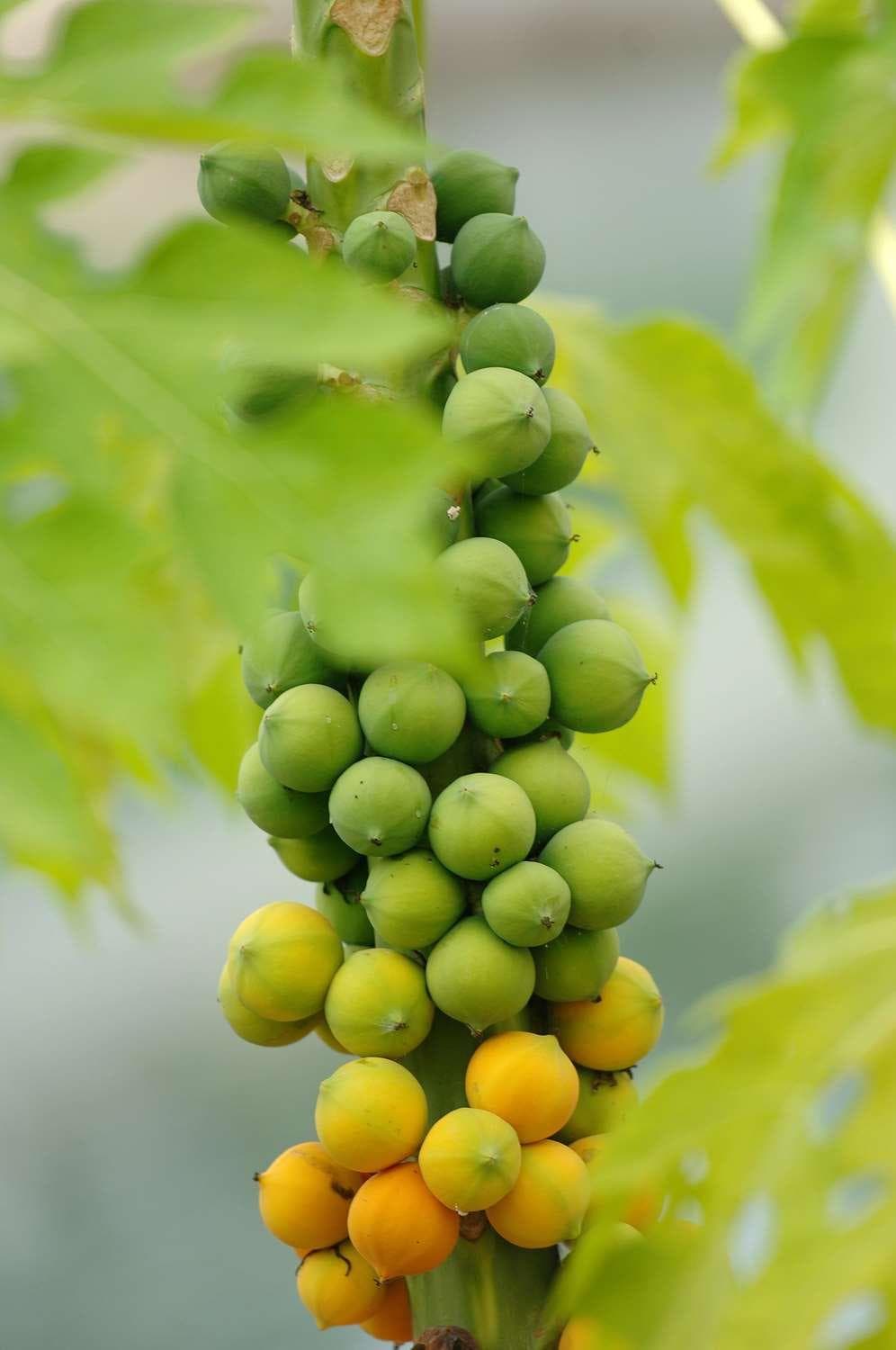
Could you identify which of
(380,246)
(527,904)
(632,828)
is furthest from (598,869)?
(632,828)

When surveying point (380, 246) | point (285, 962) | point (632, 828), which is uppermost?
point (632, 828)

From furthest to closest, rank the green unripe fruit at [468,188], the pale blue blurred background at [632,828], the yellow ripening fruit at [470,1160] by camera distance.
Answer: the pale blue blurred background at [632,828]
the green unripe fruit at [468,188]
the yellow ripening fruit at [470,1160]

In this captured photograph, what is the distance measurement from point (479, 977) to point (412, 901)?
4 centimetres

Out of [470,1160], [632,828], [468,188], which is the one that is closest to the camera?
[470,1160]

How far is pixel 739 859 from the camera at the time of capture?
1.62 m

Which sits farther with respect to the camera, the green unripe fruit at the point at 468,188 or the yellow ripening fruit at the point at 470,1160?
the green unripe fruit at the point at 468,188

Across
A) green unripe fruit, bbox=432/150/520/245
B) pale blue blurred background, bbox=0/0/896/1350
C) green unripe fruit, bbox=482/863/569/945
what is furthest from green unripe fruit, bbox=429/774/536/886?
pale blue blurred background, bbox=0/0/896/1350

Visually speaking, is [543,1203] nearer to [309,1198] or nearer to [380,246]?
[309,1198]

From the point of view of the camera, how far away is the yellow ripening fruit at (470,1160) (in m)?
0.52

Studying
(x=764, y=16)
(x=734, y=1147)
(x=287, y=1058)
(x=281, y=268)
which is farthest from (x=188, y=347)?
(x=287, y=1058)

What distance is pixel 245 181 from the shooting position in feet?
1.96

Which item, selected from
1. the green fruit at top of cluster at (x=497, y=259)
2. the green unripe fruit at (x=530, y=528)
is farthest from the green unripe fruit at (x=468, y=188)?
the green unripe fruit at (x=530, y=528)

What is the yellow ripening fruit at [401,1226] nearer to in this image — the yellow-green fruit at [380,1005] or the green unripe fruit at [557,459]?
the yellow-green fruit at [380,1005]

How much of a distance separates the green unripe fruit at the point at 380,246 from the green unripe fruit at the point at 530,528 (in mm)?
94
